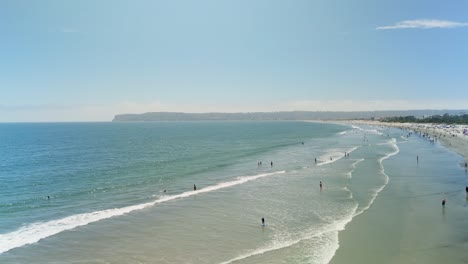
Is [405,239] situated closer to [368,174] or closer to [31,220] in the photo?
[368,174]

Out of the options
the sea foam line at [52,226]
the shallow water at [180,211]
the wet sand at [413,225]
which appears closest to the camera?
the wet sand at [413,225]

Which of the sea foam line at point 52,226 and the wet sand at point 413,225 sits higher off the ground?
the sea foam line at point 52,226

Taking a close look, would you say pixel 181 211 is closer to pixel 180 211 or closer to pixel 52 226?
pixel 180 211

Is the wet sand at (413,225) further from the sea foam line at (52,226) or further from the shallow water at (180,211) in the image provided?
the sea foam line at (52,226)

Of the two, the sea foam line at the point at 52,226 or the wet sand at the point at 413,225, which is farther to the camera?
the sea foam line at the point at 52,226

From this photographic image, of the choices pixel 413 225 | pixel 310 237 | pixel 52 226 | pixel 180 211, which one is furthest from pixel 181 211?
pixel 413 225

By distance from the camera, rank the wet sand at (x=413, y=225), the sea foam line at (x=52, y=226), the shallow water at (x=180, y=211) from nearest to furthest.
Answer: the wet sand at (x=413, y=225) < the shallow water at (x=180, y=211) < the sea foam line at (x=52, y=226)

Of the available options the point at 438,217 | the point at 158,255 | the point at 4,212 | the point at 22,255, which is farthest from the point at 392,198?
the point at 4,212

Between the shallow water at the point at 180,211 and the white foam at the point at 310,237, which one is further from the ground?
the shallow water at the point at 180,211

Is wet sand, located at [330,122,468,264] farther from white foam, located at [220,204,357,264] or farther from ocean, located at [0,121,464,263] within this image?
ocean, located at [0,121,464,263]

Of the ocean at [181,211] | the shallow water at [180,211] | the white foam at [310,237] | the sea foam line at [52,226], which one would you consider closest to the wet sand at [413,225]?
the white foam at [310,237]

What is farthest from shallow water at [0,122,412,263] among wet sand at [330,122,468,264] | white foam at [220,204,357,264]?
wet sand at [330,122,468,264]

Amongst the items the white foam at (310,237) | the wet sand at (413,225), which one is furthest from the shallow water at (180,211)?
the wet sand at (413,225)

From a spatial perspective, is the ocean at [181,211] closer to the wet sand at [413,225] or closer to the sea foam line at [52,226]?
the sea foam line at [52,226]
